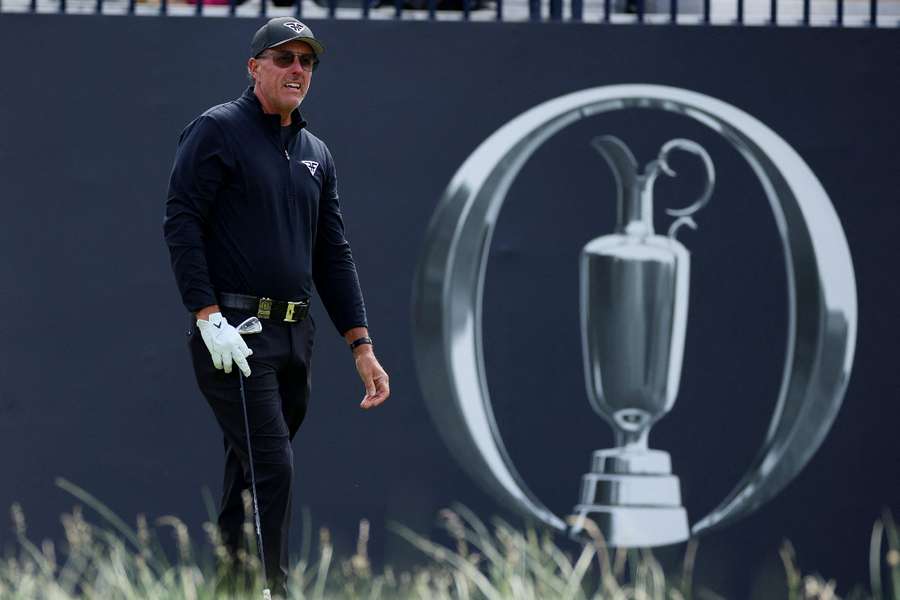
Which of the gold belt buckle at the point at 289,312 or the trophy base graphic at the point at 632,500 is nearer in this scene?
the gold belt buckle at the point at 289,312

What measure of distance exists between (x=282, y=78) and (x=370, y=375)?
946 millimetres

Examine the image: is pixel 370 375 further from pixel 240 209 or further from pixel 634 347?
pixel 634 347

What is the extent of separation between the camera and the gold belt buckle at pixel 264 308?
4336mm

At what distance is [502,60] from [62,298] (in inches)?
72.2

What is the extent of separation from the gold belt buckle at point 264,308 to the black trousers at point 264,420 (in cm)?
2

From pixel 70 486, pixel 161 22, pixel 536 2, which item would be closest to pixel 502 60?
pixel 536 2

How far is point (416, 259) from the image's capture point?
555 cm

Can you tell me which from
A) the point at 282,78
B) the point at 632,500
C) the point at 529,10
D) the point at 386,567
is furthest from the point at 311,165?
the point at 632,500

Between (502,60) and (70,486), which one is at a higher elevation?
(502,60)

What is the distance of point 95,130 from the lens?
5500 mm

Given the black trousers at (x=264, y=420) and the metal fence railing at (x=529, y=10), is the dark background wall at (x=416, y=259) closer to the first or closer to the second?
the metal fence railing at (x=529, y=10)

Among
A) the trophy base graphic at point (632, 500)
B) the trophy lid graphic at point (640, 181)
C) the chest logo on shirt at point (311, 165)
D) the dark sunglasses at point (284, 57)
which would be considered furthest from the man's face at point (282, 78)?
the trophy base graphic at point (632, 500)

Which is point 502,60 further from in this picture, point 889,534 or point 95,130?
point 889,534

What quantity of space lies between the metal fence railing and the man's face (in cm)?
116
